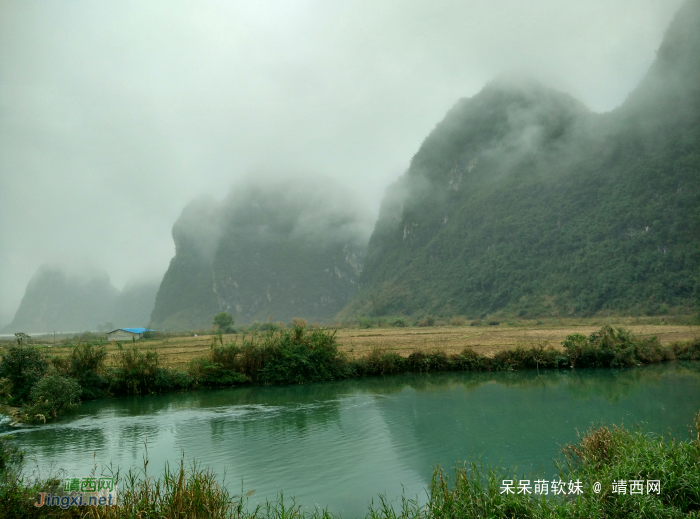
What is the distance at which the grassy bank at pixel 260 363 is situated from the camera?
609 inches

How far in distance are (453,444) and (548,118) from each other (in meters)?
101

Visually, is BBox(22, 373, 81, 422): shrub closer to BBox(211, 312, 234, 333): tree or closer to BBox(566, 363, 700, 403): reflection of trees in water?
BBox(566, 363, 700, 403): reflection of trees in water

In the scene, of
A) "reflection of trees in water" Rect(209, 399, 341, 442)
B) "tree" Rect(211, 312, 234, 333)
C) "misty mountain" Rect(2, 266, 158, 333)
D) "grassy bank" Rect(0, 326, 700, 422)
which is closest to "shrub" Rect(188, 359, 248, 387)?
"grassy bank" Rect(0, 326, 700, 422)

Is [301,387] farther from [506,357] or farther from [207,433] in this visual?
[506,357]

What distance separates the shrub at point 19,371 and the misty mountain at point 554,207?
192 ft

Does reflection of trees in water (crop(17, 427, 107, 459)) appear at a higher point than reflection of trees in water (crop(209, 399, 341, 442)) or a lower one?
higher

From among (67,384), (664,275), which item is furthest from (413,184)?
(67,384)

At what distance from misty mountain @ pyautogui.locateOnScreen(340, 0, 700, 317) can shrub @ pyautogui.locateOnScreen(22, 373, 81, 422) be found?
57.8 m

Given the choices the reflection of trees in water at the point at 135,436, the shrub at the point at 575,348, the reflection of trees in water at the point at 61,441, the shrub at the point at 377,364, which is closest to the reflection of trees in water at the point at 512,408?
the shrub at the point at 575,348

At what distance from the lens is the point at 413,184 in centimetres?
12019

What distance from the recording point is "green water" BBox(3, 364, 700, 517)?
8805 millimetres

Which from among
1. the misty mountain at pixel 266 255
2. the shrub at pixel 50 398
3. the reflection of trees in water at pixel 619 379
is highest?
the misty mountain at pixel 266 255

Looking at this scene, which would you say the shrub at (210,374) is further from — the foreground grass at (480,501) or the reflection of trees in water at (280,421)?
the foreground grass at (480,501)

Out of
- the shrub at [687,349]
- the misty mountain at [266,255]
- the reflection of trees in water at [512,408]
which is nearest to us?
the reflection of trees in water at [512,408]
